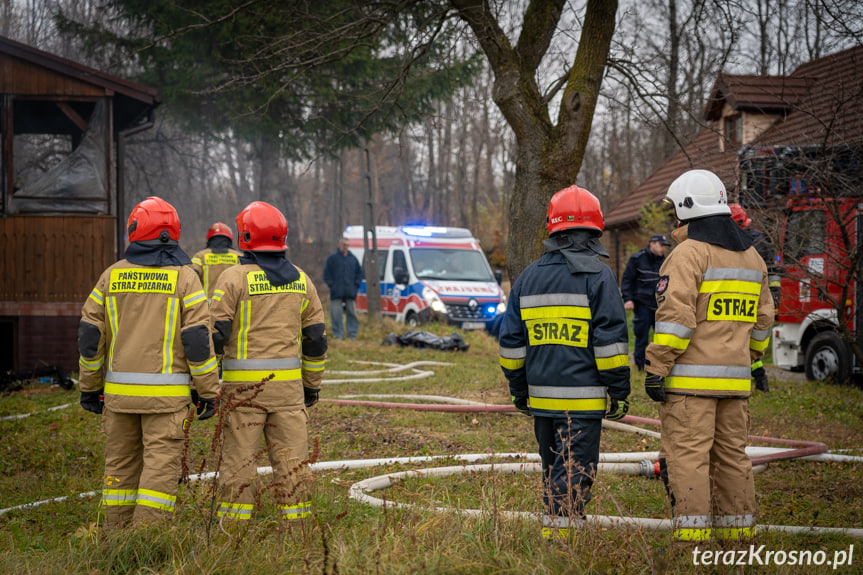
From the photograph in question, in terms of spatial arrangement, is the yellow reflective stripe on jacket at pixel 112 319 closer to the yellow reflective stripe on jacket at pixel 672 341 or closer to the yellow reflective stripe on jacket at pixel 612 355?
the yellow reflective stripe on jacket at pixel 612 355

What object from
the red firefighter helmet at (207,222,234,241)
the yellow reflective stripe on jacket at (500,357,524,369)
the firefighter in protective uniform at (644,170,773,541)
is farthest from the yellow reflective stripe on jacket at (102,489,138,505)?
the red firefighter helmet at (207,222,234,241)

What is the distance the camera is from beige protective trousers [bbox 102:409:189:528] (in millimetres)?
3910

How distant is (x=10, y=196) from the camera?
34.1ft

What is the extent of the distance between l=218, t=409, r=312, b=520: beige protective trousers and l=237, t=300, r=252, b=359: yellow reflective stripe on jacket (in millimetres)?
356

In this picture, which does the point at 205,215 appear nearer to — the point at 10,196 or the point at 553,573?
the point at 10,196

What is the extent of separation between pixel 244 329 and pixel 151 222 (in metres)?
0.78

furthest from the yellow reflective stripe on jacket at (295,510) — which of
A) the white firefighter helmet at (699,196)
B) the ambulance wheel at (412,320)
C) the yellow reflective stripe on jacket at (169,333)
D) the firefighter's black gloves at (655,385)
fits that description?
the ambulance wheel at (412,320)

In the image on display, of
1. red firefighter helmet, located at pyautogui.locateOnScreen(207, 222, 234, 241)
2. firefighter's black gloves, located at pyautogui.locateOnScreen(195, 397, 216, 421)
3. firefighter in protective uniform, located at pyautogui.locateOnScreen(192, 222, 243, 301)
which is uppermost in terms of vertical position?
red firefighter helmet, located at pyautogui.locateOnScreen(207, 222, 234, 241)

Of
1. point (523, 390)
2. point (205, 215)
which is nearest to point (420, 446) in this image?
point (523, 390)

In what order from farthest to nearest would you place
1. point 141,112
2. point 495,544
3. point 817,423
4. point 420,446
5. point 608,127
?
1. point 608,127
2. point 141,112
3. point 817,423
4. point 420,446
5. point 495,544

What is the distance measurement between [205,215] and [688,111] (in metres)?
42.7

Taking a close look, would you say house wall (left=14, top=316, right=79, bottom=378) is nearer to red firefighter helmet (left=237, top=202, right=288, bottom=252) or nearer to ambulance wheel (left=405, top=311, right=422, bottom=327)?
ambulance wheel (left=405, top=311, right=422, bottom=327)

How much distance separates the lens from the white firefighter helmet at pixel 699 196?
3996 millimetres

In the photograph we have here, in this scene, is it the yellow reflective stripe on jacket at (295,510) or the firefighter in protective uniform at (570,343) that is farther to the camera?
the yellow reflective stripe on jacket at (295,510)
